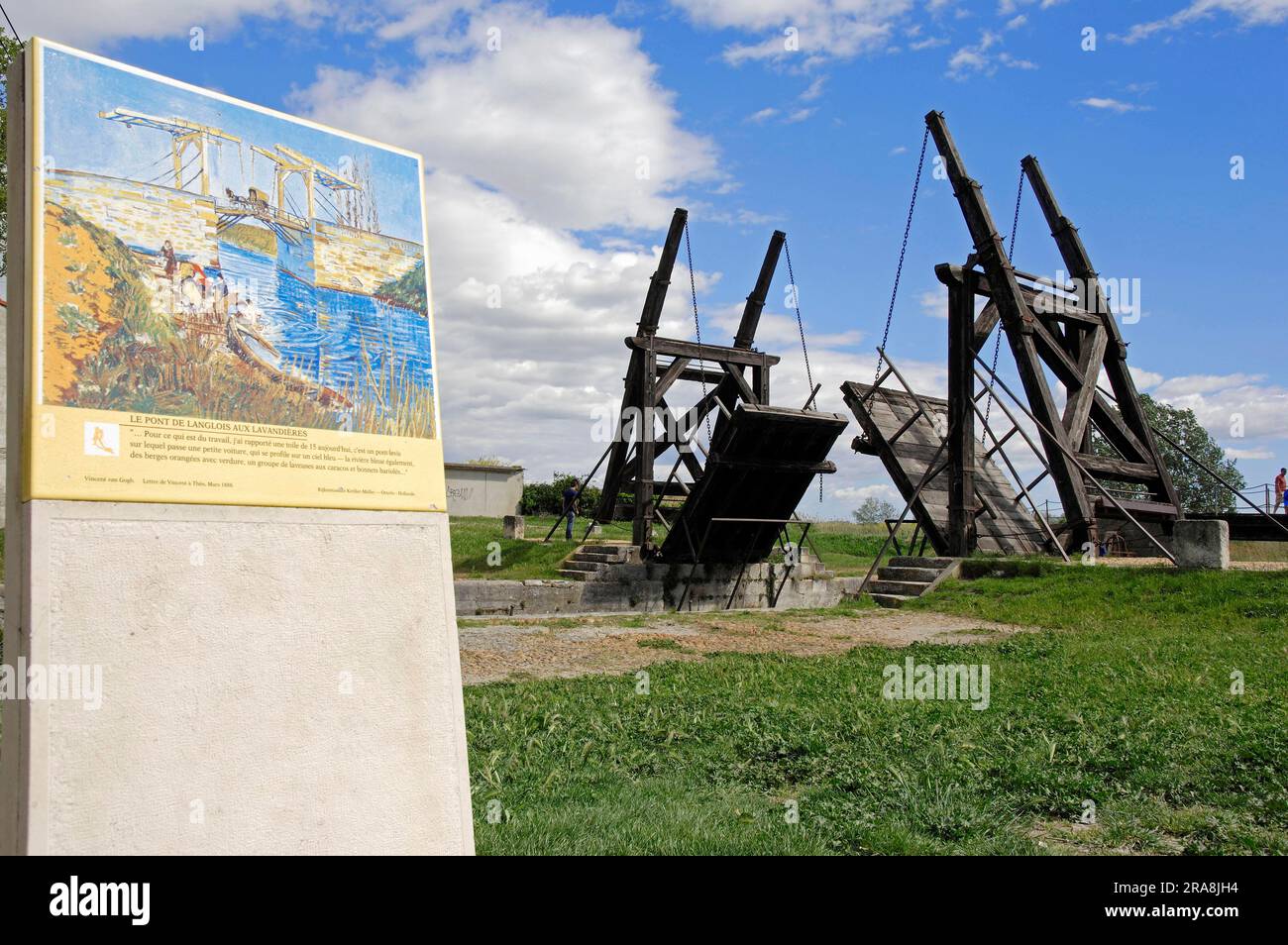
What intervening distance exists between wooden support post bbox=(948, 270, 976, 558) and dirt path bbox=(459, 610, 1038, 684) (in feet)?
8.77

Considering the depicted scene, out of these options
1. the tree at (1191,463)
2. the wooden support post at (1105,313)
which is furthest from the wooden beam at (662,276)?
the tree at (1191,463)

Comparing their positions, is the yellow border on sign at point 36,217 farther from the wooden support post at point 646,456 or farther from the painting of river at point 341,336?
the wooden support post at point 646,456

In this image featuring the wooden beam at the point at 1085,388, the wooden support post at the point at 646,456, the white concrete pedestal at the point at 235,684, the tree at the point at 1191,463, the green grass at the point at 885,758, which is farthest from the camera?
the tree at the point at 1191,463

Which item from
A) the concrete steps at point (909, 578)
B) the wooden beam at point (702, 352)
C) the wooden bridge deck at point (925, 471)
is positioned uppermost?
the wooden beam at point (702, 352)

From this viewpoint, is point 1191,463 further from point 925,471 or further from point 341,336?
point 341,336

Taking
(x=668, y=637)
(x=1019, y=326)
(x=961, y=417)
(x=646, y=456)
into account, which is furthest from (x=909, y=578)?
(x=668, y=637)

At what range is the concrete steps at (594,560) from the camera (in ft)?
53.0

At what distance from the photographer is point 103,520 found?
2971 millimetres

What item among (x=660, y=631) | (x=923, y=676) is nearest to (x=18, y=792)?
(x=923, y=676)

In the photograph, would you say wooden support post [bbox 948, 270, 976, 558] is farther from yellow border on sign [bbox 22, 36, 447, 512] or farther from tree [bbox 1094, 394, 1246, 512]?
tree [bbox 1094, 394, 1246, 512]

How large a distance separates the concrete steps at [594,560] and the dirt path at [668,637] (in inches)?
103

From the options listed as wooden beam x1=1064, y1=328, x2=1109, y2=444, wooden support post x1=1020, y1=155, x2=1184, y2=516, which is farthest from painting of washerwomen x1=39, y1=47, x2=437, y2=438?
wooden support post x1=1020, y1=155, x2=1184, y2=516

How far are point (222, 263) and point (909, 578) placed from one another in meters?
13.5
